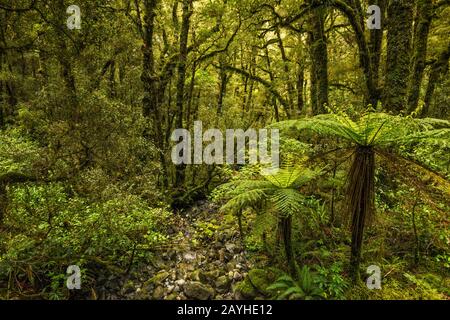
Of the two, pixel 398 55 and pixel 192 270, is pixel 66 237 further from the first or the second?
pixel 398 55

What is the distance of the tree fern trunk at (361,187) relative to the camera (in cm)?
360

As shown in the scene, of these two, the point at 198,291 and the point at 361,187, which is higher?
the point at 361,187

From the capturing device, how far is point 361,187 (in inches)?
143

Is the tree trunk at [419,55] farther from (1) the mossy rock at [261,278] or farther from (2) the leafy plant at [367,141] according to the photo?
(1) the mossy rock at [261,278]

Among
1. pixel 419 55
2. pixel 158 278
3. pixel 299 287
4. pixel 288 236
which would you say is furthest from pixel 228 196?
pixel 419 55

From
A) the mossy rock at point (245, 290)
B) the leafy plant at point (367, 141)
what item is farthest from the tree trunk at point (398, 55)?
the mossy rock at point (245, 290)

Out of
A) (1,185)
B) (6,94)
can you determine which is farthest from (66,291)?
(6,94)

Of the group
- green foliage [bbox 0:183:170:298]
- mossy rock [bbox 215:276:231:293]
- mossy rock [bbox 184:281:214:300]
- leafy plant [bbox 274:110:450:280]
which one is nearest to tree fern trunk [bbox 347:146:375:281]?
leafy plant [bbox 274:110:450:280]

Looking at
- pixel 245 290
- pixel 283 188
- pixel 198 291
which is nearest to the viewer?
pixel 283 188

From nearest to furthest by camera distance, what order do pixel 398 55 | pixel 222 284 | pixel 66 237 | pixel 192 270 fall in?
pixel 222 284 → pixel 66 237 → pixel 192 270 → pixel 398 55

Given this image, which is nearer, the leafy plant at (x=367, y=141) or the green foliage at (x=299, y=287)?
the leafy plant at (x=367, y=141)

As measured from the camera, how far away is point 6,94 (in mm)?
13109

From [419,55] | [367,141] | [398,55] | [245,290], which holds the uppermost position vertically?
[419,55]

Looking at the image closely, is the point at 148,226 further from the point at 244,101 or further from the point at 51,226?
the point at 244,101
